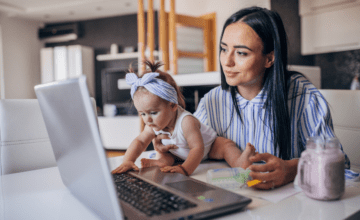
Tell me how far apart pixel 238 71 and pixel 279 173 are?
351 millimetres

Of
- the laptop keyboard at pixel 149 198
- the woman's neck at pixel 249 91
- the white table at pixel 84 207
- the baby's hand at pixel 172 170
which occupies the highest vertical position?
the woman's neck at pixel 249 91

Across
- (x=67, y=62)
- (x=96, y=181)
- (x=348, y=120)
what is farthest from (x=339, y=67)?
(x=67, y=62)

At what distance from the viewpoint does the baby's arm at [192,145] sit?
0.76m

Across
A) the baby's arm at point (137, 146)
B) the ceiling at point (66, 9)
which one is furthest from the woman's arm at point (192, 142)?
the ceiling at point (66, 9)

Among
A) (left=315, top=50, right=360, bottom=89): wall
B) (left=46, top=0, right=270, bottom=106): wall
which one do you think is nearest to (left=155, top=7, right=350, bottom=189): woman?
(left=315, top=50, right=360, bottom=89): wall

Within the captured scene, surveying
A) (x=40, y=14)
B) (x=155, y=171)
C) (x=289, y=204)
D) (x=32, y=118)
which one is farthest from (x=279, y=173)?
(x=40, y=14)

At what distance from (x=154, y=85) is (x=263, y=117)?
390 mm

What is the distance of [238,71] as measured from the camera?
85 centimetres

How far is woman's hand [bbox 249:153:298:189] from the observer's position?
1.98 ft

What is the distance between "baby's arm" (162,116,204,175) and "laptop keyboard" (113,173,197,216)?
0.13 meters

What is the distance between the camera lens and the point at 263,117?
947mm

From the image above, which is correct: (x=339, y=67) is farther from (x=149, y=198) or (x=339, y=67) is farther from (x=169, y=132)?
(x=149, y=198)

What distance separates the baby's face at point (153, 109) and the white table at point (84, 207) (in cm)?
30

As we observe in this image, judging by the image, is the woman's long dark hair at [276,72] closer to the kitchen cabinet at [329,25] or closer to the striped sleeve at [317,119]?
the striped sleeve at [317,119]
